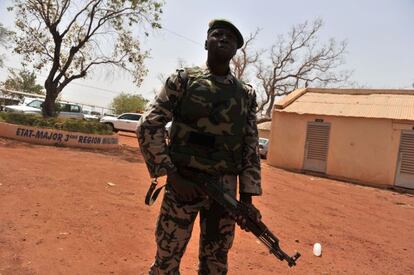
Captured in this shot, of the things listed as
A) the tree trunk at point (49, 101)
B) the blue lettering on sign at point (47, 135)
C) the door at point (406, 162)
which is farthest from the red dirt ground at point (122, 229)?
the tree trunk at point (49, 101)

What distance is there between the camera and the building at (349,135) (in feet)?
50.8

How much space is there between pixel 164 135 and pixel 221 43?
0.66 meters

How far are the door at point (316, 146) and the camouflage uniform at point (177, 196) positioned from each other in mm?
15411

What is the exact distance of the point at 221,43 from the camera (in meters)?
2.49

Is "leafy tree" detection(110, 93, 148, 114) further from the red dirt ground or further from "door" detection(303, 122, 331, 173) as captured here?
the red dirt ground

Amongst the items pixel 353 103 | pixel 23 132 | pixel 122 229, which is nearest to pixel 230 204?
pixel 122 229

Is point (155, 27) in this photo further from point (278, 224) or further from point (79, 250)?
point (79, 250)

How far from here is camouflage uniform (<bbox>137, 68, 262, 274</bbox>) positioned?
2.38 metres

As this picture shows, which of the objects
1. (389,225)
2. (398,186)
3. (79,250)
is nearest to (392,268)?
(389,225)

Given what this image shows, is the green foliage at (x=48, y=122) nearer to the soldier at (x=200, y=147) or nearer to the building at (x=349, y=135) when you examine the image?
the building at (x=349, y=135)

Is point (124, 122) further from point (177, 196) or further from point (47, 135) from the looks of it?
point (177, 196)

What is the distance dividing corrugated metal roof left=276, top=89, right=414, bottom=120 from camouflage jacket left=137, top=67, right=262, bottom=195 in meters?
14.4

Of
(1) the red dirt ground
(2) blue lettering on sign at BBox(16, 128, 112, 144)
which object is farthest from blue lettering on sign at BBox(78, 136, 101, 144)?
(1) the red dirt ground

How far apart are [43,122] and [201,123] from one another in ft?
40.3
